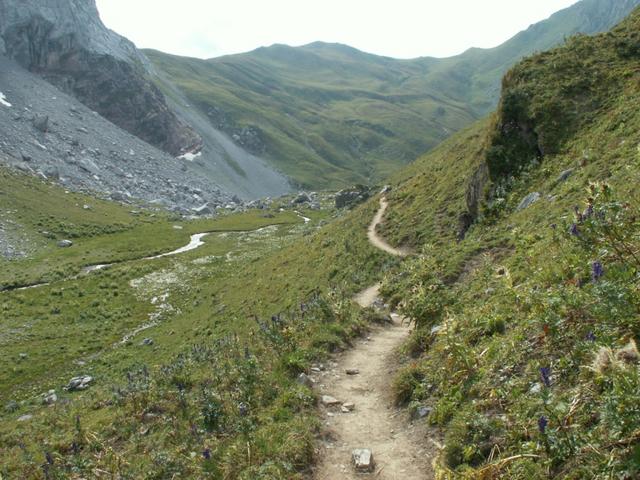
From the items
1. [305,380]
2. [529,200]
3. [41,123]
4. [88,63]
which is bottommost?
[305,380]

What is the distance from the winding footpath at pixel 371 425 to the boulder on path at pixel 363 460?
3.9 inches

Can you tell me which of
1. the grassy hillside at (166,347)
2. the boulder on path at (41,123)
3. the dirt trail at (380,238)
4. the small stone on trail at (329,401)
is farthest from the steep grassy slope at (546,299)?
the boulder on path at (41,123)

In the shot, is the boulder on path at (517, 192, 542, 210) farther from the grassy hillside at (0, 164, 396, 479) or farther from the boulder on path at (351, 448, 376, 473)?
the boulder on path at (351, 448, 376, 473)

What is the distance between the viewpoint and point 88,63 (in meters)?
154

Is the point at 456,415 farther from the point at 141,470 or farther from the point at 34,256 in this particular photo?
the point at 34,256

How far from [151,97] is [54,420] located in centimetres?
16999

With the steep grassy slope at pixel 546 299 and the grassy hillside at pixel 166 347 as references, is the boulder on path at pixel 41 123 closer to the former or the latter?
the grassy hillside at pixel 166 347

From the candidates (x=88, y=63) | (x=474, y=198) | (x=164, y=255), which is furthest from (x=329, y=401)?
(x=88, y=63)

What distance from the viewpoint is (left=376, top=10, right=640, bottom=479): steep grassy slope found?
22.5 feet

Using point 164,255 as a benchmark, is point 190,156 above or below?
above

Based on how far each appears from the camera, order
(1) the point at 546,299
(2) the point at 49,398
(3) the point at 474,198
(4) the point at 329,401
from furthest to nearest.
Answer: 1. (3) the point at 474,198
2. (2) the point at 49,398
3. (4) the point at 329,401
4. (1) the point at 546,299

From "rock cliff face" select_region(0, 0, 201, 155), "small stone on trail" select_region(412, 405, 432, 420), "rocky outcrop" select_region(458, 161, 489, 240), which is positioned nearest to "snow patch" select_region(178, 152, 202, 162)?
"rock cliff face" select_region(0, 0, 201, 155)

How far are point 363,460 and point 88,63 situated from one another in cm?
17528

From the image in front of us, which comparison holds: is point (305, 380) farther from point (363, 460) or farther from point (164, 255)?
point (164, 255)
